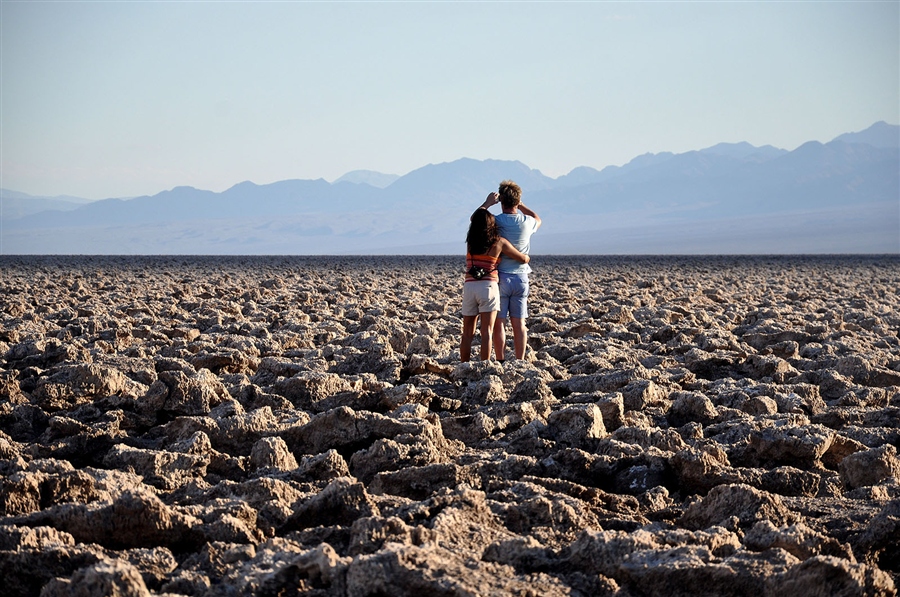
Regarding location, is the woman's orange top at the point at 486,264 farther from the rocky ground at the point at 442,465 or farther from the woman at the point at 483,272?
the rocky ground at the point at 442,465

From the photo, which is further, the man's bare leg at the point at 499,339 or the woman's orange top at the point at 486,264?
the man's bare leg at the point at 499,339

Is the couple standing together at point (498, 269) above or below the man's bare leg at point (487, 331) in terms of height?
above

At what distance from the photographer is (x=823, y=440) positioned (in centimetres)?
466

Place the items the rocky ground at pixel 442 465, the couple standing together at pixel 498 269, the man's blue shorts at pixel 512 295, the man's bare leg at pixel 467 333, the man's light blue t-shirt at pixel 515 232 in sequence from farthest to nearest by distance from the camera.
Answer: the man's blue shorts at pixel 512 295 → the man's bare leg at pixel 467 333 → the man's light blue t-shirt at pixel 515 232 → the couple standing together at pixel 498 269 → the rocky ground at pixel 442 465

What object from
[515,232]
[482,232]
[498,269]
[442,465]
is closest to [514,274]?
[498,269]

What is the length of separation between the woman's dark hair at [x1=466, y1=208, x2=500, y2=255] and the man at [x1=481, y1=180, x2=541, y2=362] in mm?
127

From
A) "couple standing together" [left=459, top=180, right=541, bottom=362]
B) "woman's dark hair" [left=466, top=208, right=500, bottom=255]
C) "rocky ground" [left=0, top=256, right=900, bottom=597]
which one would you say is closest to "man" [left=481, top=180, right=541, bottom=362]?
"couple standing together" [left=459, top=180, right=541, bottom=362]

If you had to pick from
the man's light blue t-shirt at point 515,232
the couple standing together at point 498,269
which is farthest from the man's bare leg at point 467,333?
the man's light blue t-shirt at point 515,232

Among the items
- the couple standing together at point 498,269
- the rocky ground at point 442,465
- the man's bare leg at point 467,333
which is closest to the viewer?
the rocky ground at point 442,465

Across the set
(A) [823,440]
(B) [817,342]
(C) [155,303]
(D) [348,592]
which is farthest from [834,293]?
(D) [348,592]

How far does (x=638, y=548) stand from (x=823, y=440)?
1.86m

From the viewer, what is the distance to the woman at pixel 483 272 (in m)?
6.66

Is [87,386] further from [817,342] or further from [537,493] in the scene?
[817,342]

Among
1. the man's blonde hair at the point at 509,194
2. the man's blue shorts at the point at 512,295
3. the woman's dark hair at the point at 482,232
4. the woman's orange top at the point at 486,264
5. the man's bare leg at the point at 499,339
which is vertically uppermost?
the man's blonde hair at the point at 509,194
